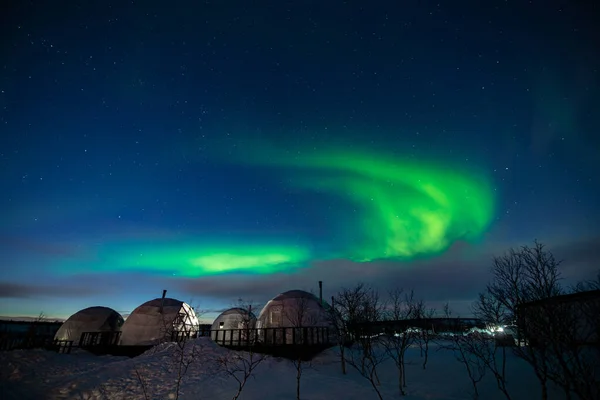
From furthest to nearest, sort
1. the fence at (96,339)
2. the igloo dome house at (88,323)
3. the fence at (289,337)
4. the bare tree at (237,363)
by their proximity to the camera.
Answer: the igloo dome house at (88,323) < the fence at (96,339) < the fence at (289,337) < the bare tree at (237,363)

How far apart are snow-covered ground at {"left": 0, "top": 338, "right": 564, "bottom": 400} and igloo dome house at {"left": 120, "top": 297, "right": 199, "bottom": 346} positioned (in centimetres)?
944

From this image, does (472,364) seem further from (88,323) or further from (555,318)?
(88,323)

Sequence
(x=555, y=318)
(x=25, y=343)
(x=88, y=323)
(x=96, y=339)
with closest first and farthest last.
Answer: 1. (x=555, y=318)
2. (x=25, y=343)
3. (x=96, y=339)
4. (x=88, y=323)

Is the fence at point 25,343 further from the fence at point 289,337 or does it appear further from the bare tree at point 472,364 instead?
the bare tree at point 472,364

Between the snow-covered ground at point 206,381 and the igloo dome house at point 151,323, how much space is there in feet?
31.0

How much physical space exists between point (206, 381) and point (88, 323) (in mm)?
25320

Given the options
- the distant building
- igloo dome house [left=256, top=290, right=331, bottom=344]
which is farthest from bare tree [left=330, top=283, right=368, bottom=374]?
the distant building

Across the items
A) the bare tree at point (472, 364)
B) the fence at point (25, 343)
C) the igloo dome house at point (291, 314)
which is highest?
the igloo dome house at point (291, 314)

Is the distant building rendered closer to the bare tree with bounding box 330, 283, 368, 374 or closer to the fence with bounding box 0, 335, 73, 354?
the bare tree with bounding box 330, 283, 368, 374

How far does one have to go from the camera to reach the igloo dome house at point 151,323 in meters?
29.8

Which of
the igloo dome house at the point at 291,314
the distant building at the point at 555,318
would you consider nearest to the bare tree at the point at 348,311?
the igloo dome house at the point at 291,314

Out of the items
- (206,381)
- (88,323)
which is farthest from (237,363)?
(88,323)

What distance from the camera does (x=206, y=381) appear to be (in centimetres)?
1684

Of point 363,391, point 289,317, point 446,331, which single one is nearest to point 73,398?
point 363,391
